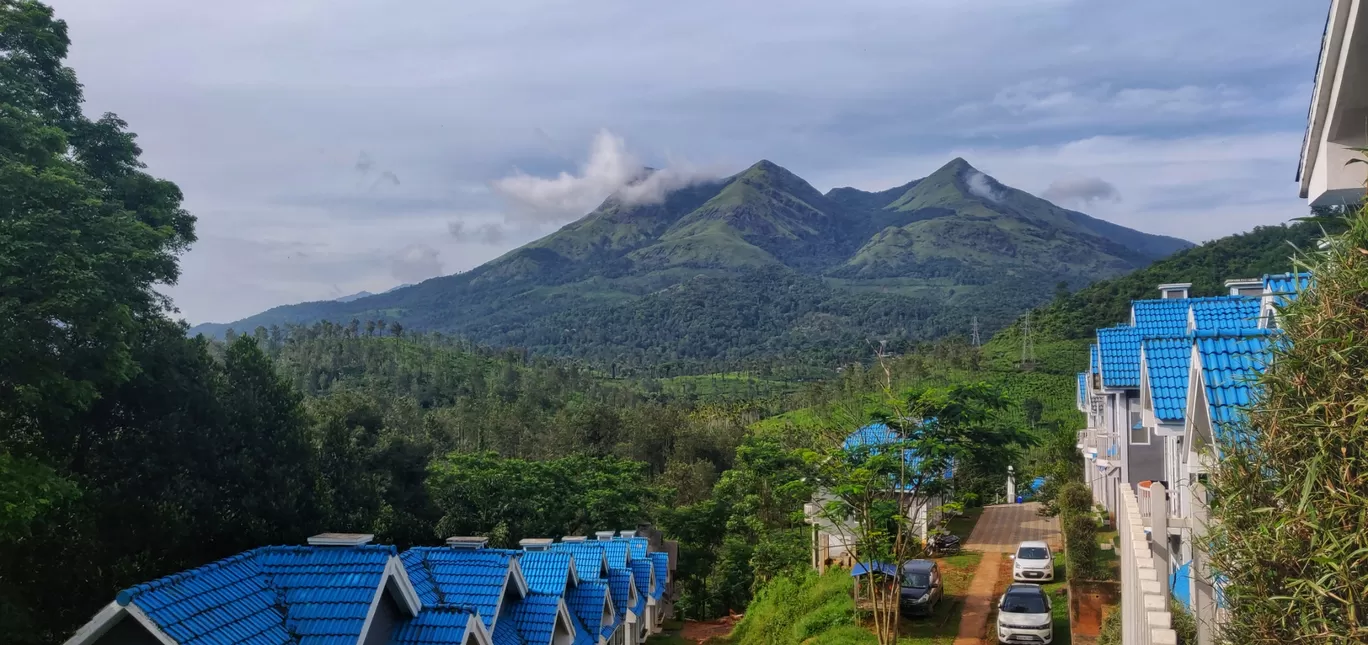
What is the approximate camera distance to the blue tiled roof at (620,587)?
22109 millimetres

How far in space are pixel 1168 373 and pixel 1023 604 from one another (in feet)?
15.8

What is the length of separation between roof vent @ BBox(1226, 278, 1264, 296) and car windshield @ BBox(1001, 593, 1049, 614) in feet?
26.9

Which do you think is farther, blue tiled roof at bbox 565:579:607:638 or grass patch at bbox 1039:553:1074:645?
blue tiled roof at bbox 565:579:607:638

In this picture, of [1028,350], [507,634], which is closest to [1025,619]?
[507,634]

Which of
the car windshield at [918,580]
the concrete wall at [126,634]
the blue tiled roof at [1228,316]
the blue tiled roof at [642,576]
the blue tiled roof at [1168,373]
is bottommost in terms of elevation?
the blue tiled roof at [642,576]

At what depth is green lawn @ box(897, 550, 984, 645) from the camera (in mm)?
15675

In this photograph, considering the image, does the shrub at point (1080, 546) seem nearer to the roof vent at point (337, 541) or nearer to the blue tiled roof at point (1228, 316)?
the blue tiled roof at point (1228, 316)

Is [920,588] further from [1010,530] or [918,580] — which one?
[1010,530]

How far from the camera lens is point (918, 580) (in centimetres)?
1700

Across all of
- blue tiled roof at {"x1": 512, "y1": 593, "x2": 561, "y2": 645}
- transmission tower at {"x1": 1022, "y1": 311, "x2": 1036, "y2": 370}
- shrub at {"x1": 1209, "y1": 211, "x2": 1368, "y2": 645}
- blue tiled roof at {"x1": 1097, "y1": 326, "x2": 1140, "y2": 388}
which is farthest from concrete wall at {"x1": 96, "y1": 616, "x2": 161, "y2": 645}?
transmission tower at {"x1": 1022, "y1": 311, "x2": 1036, "y2": 370}

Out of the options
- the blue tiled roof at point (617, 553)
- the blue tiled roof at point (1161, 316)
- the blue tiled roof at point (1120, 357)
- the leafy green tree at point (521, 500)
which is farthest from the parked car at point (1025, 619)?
the leafy green tree at point (521, 500)

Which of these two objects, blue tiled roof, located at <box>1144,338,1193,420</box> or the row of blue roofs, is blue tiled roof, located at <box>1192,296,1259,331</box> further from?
the row of blue roofs

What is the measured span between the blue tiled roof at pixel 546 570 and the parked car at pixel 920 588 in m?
6.72

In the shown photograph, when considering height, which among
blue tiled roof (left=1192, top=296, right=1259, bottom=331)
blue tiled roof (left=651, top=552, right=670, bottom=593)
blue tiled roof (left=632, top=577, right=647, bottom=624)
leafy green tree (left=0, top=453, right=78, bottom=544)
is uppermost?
blue tiled roof (left=1192, top=296, right=1259, bottom=331)
